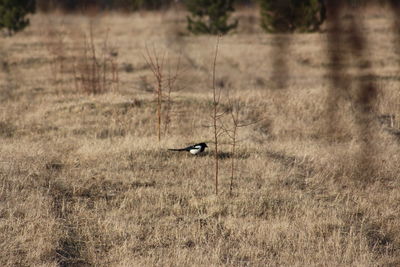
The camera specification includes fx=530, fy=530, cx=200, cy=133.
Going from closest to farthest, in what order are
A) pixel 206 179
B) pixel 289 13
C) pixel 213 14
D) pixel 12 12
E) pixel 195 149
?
1. pixel 289 13
2. pixel 206 179
3. pixel 195 149
4. pixel 12 12
5. pixel 213 14

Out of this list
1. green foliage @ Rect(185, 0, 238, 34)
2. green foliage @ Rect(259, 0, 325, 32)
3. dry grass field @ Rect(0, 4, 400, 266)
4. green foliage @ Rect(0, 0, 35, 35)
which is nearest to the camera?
green foliage @ Rect(259, 0, 325, 32)

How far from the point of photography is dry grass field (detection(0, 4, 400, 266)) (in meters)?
3.82

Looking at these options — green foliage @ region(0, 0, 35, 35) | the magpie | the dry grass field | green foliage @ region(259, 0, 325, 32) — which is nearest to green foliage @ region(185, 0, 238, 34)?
green foliage @ region(0, 0, 35, 35)

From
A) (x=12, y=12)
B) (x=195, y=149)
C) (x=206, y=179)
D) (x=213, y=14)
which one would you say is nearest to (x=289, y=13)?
(x=206, y=179)

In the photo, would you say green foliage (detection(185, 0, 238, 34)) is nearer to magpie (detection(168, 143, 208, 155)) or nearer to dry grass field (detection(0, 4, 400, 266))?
dry grass field (detection(0, 4, 400, 266))

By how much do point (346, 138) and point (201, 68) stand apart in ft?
29.0

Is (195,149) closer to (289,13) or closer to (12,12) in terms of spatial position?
(289,13)

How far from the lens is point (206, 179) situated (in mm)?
6066

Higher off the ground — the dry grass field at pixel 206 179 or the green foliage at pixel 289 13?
the green foliage at pixel 289 13

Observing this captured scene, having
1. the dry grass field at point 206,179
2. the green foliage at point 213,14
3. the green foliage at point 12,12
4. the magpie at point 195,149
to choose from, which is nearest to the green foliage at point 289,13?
the dry grass field at point 206,179

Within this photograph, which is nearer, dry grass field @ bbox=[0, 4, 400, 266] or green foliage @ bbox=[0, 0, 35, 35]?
dry grass field @ bbox=[0, 4, 400, 266]

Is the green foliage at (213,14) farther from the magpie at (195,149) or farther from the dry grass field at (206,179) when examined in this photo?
the magpie at (195,149)

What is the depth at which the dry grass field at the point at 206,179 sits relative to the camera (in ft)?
12.5

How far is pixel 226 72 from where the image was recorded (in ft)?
52.9
